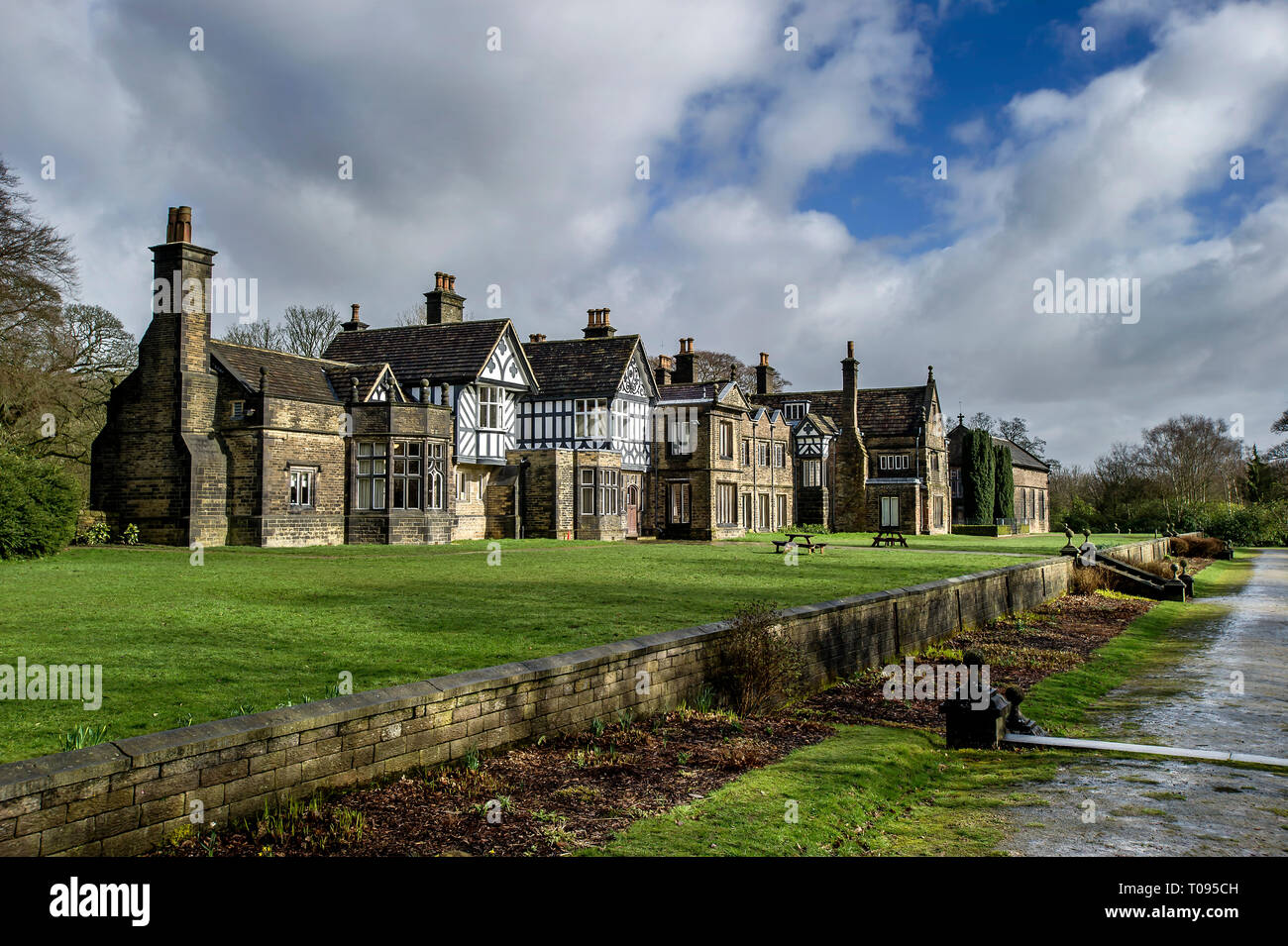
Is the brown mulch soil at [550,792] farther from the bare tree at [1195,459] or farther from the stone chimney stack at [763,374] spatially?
the bare tree at [1195,459]

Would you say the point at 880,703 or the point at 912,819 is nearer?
the point at 912,819

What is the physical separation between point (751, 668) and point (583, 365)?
30288 mm

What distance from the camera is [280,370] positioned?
28.5 m

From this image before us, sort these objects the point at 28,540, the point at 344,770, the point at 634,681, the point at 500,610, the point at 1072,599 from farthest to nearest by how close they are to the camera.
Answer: the point at 1072,599, the point at 28,540, the point at 500,610, the point at 634,681, the point at 344,770

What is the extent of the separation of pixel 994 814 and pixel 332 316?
53.0 metres

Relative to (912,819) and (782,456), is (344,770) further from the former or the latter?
(782,456)

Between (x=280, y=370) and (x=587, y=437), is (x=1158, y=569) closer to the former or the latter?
(x=587, y=437)

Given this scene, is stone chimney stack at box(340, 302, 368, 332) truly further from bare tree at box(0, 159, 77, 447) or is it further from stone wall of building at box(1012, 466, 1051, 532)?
stone wall of building at box(1012, 466, 1051, 532)

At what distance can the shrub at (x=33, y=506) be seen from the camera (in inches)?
746

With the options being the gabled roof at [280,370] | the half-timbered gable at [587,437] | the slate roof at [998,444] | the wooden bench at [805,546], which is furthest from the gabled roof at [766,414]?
the gabled roof at [280,370]

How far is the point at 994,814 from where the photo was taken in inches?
247

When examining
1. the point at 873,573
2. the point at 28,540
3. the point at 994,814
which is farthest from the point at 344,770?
the point at 28,540

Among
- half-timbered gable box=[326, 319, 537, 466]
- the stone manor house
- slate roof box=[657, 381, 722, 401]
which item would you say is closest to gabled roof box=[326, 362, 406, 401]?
the stone manor house

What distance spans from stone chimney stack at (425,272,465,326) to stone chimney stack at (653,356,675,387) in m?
11.3
